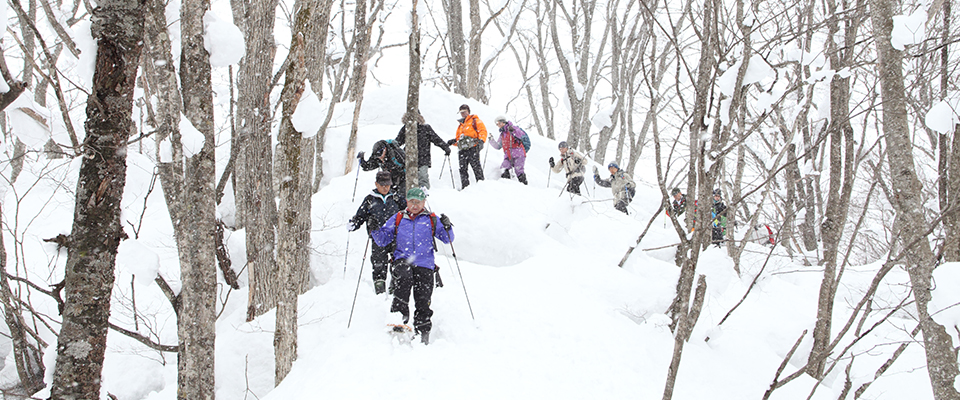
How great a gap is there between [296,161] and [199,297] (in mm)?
1337

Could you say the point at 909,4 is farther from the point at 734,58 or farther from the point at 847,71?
the point at 734,58

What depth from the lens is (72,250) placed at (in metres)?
2.13

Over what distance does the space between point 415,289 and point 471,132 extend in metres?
4.17

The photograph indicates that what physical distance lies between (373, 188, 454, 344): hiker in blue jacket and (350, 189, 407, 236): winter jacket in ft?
1.93

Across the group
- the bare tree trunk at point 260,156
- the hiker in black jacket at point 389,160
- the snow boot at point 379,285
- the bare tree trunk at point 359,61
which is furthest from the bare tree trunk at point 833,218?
the bare tree trunk at point 359,61

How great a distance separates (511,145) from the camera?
9.41m

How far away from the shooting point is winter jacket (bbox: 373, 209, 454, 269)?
4867mm

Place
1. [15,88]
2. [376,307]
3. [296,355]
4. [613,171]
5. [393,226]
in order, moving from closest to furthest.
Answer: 1. [15,88]
2. [296,355]
3. [393,226]
4. [376,307]
5. [613,171]

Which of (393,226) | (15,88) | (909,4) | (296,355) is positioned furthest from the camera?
(909,4)

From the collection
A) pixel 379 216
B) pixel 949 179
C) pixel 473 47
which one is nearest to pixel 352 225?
pixel 379 216

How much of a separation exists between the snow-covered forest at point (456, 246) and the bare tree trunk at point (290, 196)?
2 centimetres

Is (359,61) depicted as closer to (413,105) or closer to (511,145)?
(511,145)

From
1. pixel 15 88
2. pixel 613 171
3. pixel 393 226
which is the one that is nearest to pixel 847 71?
pixel 393 226

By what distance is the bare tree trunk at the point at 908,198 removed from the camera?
2643 millimetres
